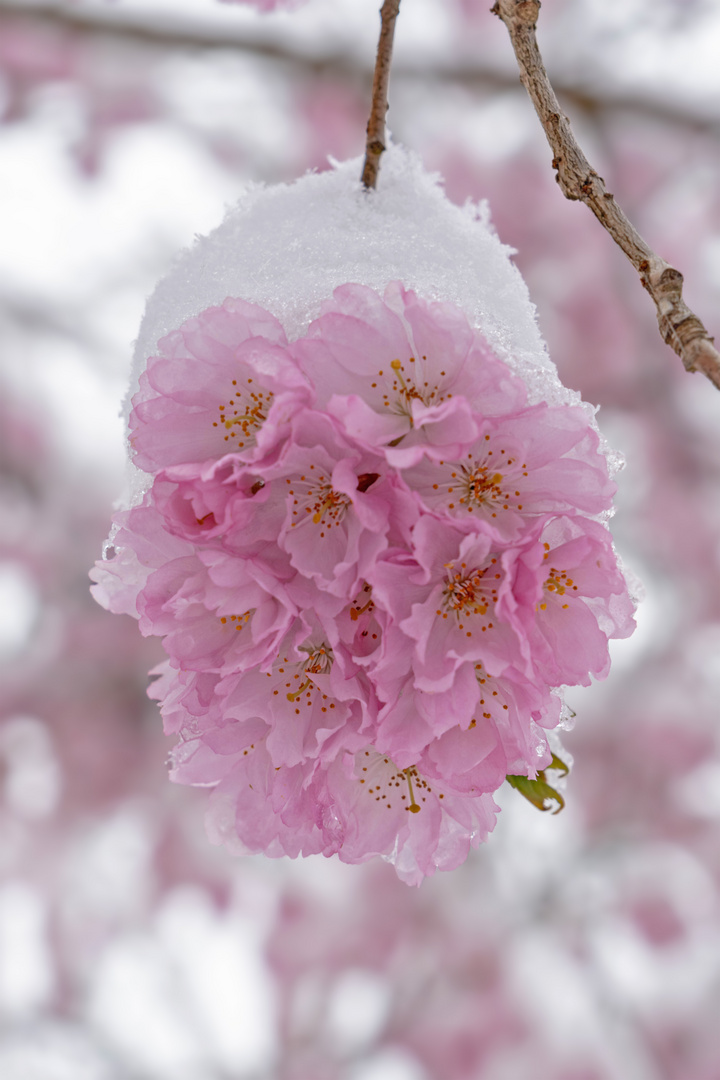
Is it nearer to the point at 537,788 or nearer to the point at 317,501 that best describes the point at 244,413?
the point at 317,501

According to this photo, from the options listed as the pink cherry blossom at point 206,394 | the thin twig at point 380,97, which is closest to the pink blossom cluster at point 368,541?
the pink cherry blossom at point 206,394

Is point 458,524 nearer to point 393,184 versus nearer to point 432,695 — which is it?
point 432,695

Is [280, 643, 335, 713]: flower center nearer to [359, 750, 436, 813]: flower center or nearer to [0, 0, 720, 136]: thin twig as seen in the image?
[359, 750, 436, 813]: flower center

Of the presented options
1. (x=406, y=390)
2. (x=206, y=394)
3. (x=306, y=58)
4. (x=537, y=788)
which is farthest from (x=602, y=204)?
(x=306, y=58)

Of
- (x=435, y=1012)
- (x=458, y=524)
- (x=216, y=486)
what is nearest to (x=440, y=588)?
(x=458, y=524)

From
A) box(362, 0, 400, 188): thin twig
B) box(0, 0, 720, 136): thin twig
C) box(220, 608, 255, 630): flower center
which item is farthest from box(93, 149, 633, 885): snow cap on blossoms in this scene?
box(0, 0, 720, 136): thin twig

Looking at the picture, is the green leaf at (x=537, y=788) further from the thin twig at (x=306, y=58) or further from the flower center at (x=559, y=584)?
the thin twig at (x=306, y=58)
